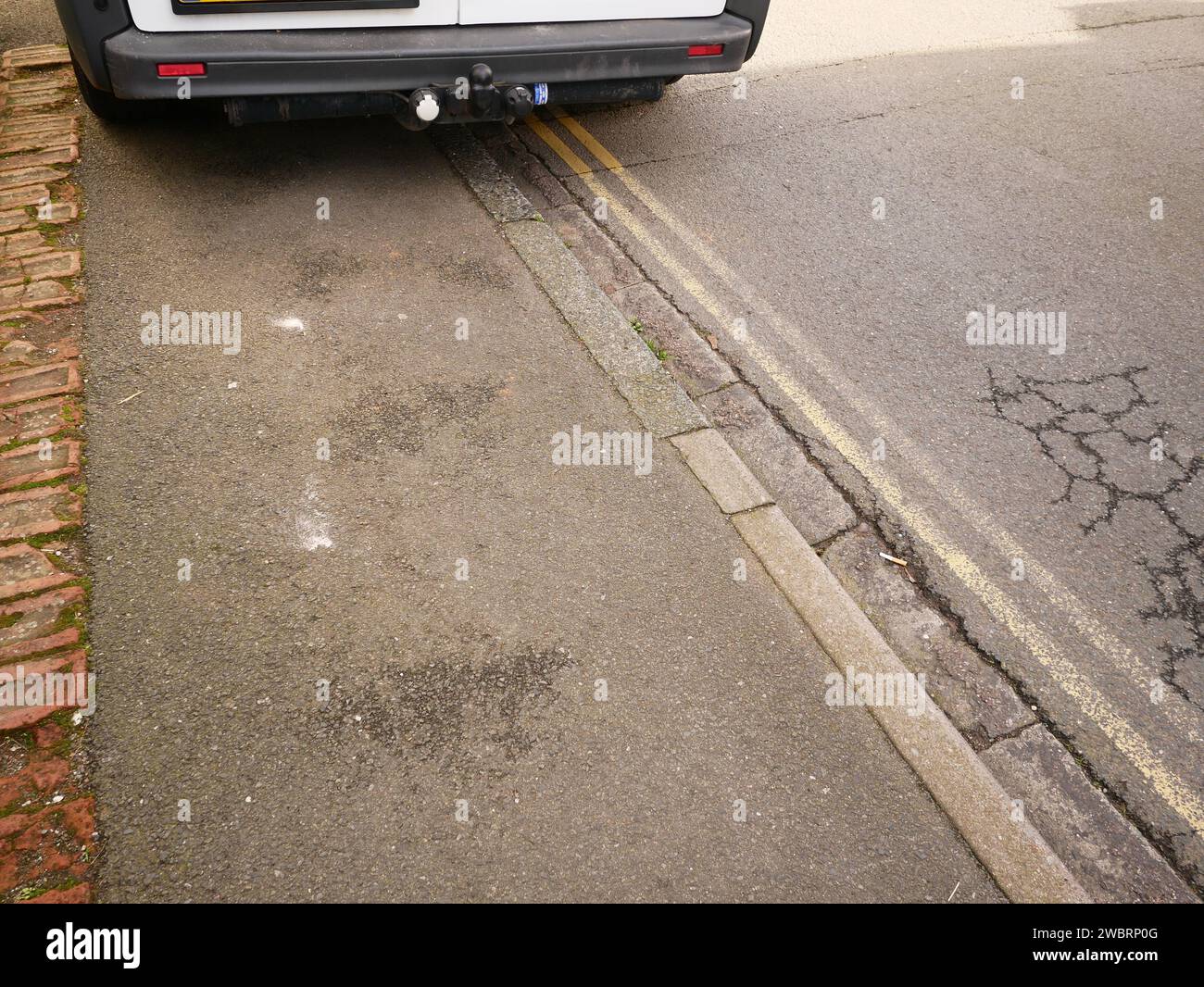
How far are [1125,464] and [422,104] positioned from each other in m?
3.85

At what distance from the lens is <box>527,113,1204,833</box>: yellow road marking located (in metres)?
3.21

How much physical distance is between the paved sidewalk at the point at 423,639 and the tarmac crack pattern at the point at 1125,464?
1.47 m

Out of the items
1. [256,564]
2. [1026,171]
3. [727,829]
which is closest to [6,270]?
[256,564]

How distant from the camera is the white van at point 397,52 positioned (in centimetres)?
428

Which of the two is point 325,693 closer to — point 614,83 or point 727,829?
point 727,829

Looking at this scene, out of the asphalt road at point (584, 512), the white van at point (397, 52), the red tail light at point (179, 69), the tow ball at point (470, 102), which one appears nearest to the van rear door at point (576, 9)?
the white van at point (397, 52)

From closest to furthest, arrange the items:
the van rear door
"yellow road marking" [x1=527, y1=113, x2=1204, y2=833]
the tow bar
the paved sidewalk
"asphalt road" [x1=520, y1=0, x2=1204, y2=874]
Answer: the paved sidewalk → "yellow road marking" [x1=527, y1=113, x2=1204, y2=833] → "asphalt road" [x1=520, y1=0, x2=1204, y2=874] → the tow bar → the van rear door

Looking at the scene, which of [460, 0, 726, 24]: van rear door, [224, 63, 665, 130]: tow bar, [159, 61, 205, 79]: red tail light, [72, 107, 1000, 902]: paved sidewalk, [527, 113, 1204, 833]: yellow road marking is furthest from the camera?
[460, 0, 726, 24]: van rear door

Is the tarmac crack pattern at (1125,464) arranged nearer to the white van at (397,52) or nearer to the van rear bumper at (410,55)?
the van rear bumper at (410,55)

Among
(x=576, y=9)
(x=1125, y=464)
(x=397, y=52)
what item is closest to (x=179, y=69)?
(x=397, y=52)

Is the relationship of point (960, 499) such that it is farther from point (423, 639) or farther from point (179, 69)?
point (179, 69)

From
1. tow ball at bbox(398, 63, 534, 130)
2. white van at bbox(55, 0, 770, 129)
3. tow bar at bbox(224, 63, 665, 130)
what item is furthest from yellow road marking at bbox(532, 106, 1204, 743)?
tow ball at bbox(398, 63, 534, 130)

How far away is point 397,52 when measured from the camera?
4.57m

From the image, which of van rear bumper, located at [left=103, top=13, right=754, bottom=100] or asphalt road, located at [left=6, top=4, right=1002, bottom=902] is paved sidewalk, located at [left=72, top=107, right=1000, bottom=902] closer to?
asphalt road, located at [left=6, top=4, right=1002, bottom=902]
